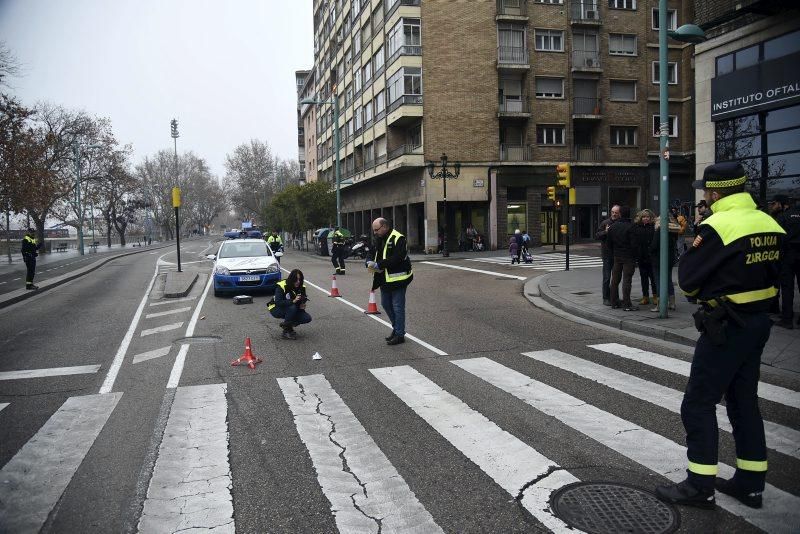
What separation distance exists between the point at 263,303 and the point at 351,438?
364 inches

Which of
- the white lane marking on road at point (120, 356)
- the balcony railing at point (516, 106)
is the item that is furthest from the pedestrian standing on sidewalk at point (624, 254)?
the balcony railing at point (516, 106)

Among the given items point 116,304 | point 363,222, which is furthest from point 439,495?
point 363,222

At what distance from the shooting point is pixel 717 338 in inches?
134

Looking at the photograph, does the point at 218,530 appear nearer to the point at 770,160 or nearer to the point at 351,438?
the point at 351,438

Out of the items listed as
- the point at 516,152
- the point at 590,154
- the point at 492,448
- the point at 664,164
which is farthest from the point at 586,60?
the point at 492,448

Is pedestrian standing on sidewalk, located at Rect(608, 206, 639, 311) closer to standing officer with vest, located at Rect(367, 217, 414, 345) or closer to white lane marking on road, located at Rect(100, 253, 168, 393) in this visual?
standing officer with vest, located at Rect(367, 217, 414, 345)

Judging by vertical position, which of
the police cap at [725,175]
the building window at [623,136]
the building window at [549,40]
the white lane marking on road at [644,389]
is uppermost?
the building window at [549,40]

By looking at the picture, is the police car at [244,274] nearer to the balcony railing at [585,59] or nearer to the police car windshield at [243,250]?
the police car windshield at [243,250]

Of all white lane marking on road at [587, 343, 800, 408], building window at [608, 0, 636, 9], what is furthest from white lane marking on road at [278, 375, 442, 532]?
building window at [608, 0, 636, 9]

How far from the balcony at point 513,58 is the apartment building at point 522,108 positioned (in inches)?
2.4

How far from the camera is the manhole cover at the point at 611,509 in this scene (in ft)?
10.8

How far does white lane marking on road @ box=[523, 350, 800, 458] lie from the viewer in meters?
4.50

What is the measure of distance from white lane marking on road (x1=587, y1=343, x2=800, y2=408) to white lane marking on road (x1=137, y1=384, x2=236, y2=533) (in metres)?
4.35

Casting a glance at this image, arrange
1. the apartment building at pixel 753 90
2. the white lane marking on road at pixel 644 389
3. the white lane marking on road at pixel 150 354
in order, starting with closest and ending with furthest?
the white lane marking on road at pixel 644 389
the white lane marking on road at pixel 150 354
the apartment building at pixel 753 90
